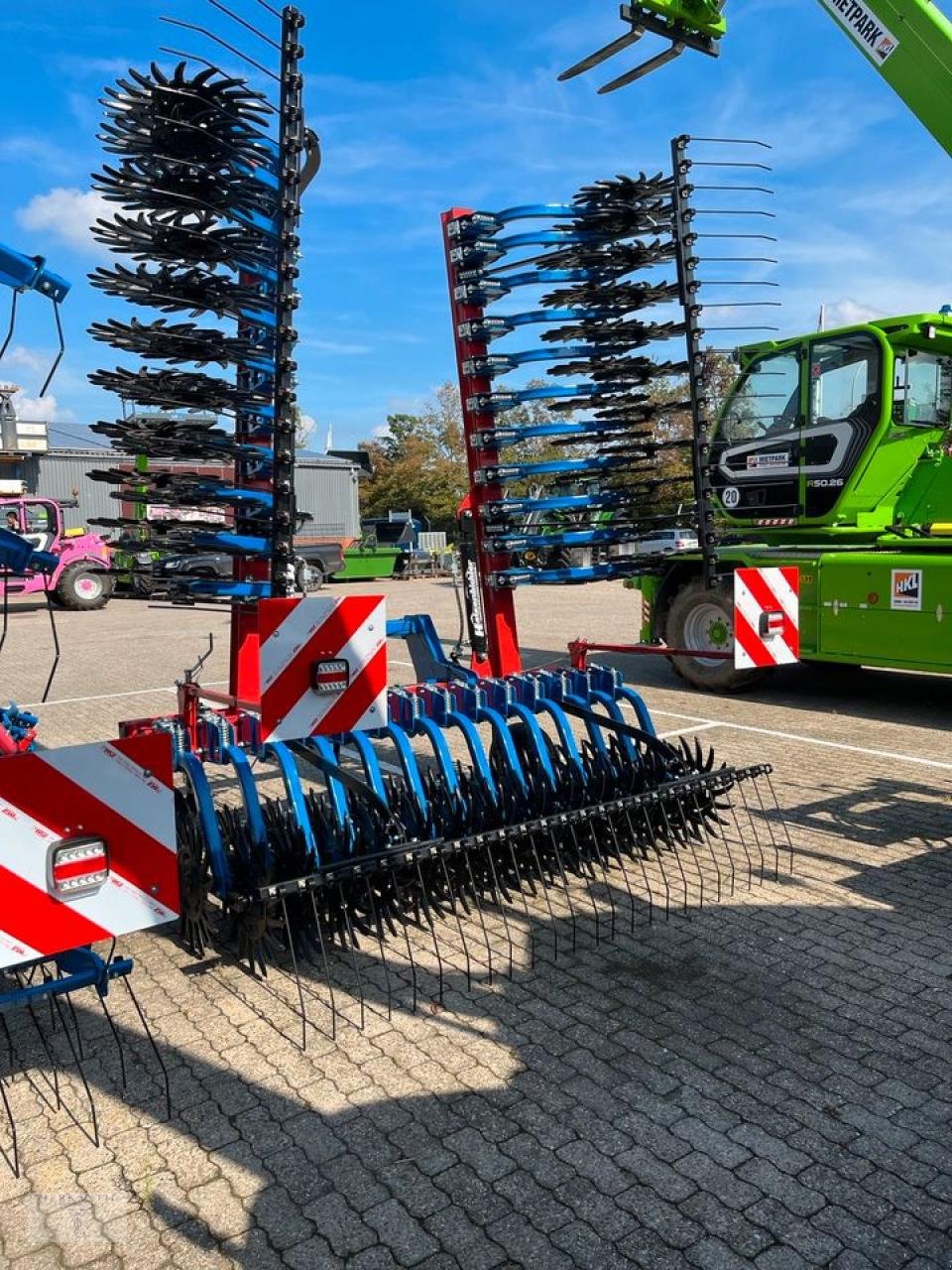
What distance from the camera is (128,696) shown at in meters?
9.48

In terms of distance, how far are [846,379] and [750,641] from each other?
12.8ft

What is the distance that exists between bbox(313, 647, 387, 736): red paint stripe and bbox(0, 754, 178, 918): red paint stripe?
3.48 feet

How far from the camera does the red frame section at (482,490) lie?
5.40m

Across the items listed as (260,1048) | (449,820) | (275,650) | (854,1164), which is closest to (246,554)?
(275,650)

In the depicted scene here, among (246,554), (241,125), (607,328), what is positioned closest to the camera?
(241,125)

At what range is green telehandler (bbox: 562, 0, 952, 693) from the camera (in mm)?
7535

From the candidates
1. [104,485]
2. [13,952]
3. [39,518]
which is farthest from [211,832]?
[104,485]

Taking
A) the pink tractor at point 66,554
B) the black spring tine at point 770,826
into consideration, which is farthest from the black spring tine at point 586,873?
the pink tractor at point 66,554

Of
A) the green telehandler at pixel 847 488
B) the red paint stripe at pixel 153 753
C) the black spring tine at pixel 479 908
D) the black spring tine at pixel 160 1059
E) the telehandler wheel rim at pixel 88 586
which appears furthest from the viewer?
the telehandler wheel rim at pixel 88 586

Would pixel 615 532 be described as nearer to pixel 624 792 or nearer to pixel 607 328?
pixel 607 328

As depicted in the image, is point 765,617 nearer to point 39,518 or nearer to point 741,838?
point 741,838

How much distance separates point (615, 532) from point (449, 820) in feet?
7.03

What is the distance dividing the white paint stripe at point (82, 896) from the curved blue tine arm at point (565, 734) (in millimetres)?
2141

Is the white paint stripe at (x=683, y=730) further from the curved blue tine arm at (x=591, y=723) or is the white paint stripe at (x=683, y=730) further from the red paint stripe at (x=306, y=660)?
the red paint stripe at (x=306, y=660)
